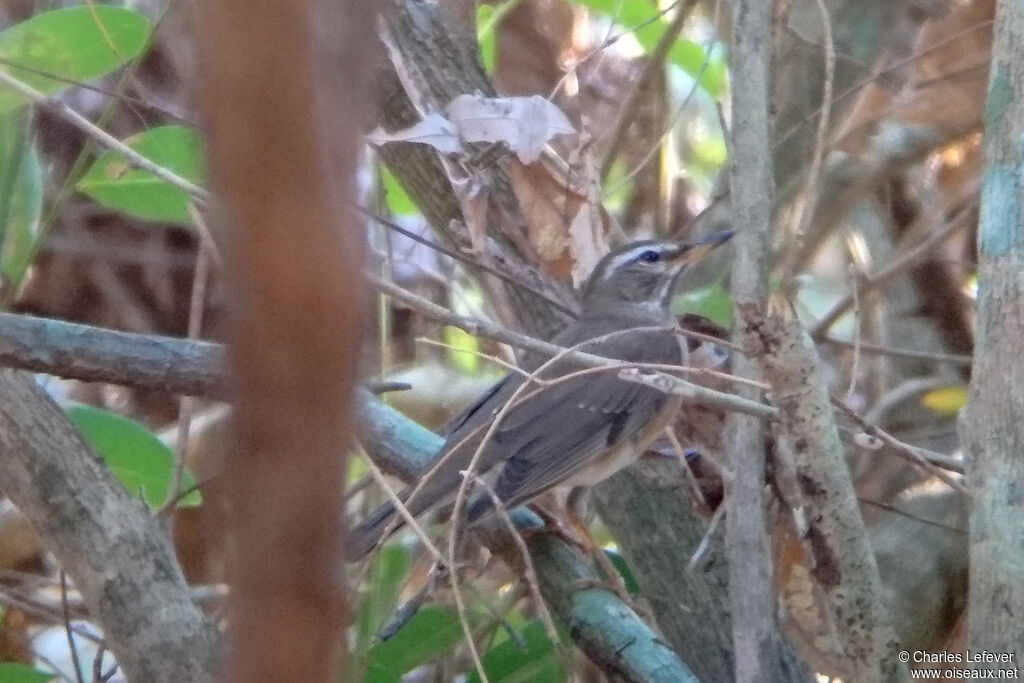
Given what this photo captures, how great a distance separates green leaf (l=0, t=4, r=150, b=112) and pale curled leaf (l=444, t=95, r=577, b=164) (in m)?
0.68

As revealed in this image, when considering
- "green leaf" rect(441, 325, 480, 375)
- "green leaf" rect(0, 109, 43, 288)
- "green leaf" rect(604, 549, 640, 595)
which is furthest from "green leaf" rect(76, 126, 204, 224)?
"green leaf" rect(441, 325, 480, 375)

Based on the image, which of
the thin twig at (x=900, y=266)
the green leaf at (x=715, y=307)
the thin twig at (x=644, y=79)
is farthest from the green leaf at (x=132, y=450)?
the thin twig at (x=900, y=266)

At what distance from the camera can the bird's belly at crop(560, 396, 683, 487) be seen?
3.28 m

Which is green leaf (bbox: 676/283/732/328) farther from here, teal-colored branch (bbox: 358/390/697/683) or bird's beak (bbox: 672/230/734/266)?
teal-colored branch (bbox: 358/390/697/683)

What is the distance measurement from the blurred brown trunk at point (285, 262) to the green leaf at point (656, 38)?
109 inches

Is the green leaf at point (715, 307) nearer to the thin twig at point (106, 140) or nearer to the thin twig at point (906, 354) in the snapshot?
the thin twig at point (906, 354)

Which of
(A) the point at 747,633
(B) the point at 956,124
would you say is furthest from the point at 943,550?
(A) the point at 747,633

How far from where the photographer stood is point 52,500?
7.74ft

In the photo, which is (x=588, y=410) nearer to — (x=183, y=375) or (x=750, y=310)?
(x=183, y=375)

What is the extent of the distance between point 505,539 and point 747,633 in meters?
1.02

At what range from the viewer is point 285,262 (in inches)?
20.9

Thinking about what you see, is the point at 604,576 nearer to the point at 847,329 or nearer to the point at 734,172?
the point at 734,172

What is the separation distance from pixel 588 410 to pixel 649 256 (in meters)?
0.56

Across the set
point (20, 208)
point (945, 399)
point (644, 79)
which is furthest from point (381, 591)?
point (945, 399)
